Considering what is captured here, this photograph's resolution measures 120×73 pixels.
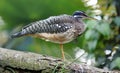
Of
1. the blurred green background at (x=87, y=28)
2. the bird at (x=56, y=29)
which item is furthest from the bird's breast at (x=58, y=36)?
the blurred green background at (x=87, y=28)

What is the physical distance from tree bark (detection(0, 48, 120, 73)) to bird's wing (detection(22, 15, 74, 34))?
113 millimetres

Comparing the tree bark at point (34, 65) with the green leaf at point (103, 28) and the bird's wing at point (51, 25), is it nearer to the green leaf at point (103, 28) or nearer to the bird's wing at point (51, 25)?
the bird's wing at point (51, 25)

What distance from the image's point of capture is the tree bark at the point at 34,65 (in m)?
1.49

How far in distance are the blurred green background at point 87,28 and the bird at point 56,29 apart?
0.68 metres

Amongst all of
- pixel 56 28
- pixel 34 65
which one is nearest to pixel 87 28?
pixel 56 28

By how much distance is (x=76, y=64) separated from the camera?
1.56 m

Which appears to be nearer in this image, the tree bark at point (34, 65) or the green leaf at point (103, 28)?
the tree bark at point (34, 65)

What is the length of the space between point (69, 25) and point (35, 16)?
36.0 inches

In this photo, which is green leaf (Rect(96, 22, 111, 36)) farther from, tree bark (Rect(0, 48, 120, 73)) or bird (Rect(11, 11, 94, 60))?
tree bark (Rect(0, 48, 120, 73))

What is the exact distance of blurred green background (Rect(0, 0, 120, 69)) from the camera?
240 cm

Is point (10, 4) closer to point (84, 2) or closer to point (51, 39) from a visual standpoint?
point (84, 2)

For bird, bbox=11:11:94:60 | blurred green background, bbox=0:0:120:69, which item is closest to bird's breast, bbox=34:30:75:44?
bird, bbox=11:11:94:60

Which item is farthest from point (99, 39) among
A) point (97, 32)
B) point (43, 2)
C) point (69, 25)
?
point (69, 25)

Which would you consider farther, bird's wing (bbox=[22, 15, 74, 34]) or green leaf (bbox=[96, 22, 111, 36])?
green leaf (bbox=[96, 22, 111, 36])
